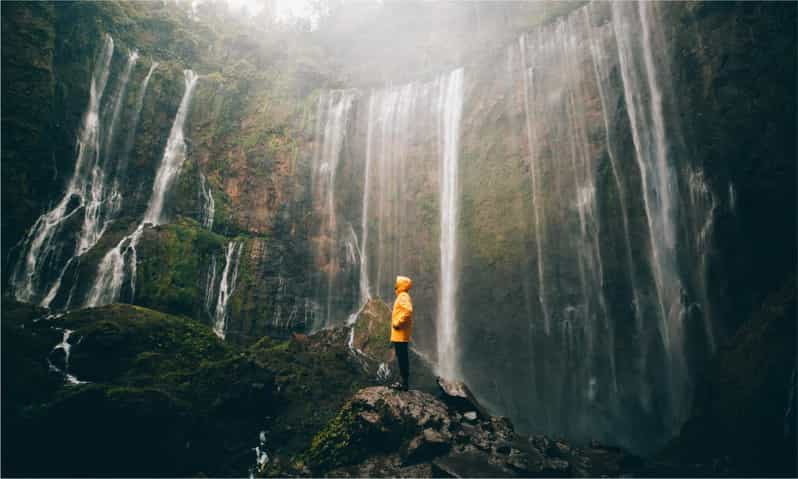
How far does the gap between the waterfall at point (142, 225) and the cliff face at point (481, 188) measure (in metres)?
0.14

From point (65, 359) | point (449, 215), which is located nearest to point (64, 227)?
point (65, 359)

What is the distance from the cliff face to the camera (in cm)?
999

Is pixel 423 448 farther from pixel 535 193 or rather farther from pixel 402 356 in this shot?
pixel 535 193

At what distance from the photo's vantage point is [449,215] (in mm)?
14539

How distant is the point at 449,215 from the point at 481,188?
53.7 inches

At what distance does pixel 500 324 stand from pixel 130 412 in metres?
9.10

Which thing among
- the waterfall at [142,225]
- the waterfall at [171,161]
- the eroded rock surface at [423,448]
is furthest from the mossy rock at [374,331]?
the waterfall at [171,161]

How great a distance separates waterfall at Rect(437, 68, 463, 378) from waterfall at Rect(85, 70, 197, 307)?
29.6 ft

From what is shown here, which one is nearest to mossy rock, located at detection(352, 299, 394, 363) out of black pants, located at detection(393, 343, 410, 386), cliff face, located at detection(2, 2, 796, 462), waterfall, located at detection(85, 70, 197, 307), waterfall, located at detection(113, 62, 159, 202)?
cliff face, located at detection(2, 2, 796, 462)

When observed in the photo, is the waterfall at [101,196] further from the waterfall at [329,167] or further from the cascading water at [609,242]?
the cascading water at [609,242]

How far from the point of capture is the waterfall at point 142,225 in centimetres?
1231

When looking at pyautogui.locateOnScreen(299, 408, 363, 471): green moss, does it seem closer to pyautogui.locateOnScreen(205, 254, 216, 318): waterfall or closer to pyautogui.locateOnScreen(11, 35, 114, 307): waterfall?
pyautogui.locateOnScreen(205, 254, 216, 318): waterfall

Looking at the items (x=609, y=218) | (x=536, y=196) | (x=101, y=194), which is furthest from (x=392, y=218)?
(x=101, y=194)

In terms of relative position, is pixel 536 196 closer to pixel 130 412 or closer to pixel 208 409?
pixel 208 409
